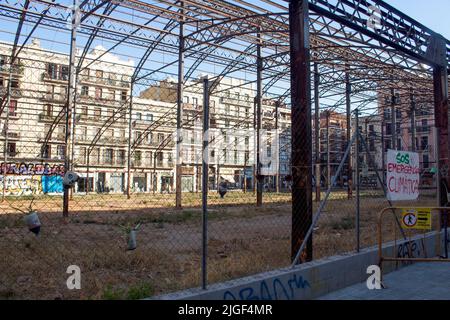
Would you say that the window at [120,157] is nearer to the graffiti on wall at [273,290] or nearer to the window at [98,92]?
the window at [98,92]

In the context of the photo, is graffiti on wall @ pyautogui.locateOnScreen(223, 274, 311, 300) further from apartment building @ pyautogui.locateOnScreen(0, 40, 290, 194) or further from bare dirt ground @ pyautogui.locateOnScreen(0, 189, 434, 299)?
apartment building @ pyautogui.locateOnScreen(0, 40, 290, 194)

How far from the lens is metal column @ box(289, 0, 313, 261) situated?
636 cm

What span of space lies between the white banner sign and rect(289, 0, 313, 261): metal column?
178 cm

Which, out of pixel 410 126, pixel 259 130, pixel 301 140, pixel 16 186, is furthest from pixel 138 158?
pixel 301 140

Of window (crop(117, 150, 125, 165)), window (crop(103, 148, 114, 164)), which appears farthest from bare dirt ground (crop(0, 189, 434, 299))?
window (crop(117, 150, 125, 165))

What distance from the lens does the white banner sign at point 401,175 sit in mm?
7348

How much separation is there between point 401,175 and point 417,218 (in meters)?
0.79

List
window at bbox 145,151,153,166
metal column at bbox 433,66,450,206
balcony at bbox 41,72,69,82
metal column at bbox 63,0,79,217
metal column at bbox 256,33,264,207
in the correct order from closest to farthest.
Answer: metal column at bbox 433,66,450,206, metal column at bbox 63,0,79,217, metal column at bbox 256,33,264,207, balcony at bbox 41,72,69,82, window at bbox 145,151,153,166

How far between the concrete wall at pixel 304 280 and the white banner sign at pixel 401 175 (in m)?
0.88

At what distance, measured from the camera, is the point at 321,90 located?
31.5 m

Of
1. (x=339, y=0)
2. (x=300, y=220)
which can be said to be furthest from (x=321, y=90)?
(x=300, y=220)

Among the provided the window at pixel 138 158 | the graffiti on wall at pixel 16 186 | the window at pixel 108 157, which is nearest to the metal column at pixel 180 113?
the graffiti on wall at pixel 16 186

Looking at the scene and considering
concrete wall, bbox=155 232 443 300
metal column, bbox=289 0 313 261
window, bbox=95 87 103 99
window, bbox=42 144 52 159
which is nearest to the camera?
concrete wall, bbox=155 232 443 300
